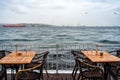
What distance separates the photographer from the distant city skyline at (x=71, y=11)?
16519 millimetres

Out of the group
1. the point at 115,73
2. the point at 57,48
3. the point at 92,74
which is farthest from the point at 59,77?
the point at 115,73

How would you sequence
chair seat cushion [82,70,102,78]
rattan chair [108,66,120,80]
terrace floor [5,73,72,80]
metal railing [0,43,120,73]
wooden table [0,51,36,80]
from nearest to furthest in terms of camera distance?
rattan chair [108,66,120,80]
wooden table [0,51,36,80]
chair seat cushion [82,70,102,78]
terrace floor [5,73,72,80]
metal railing [0,43,120,73]

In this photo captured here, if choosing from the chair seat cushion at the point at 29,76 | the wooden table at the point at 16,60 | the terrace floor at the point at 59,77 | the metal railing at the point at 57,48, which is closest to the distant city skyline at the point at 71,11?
the metal railing at the point at 57,48

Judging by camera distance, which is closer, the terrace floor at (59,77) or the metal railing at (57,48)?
the terrace floor at (59,77)

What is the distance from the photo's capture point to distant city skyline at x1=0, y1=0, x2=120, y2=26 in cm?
1652

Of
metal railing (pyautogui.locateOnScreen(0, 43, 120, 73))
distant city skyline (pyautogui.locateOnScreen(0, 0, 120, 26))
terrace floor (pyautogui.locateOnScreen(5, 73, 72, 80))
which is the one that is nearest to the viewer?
terrace floor (pyautogui.locateOnScreen(5, 73, 72, 80))

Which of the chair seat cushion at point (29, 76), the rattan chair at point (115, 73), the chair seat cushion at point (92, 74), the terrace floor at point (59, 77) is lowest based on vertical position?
the terrace floor at point (59, 77)

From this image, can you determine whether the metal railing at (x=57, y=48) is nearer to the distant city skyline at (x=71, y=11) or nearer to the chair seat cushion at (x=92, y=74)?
the chair seat cushion at (x=92, y=74)

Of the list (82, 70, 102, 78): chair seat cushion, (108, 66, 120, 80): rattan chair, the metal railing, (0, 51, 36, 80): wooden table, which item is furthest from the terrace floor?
(108, 66, 120, 80): rattan chair

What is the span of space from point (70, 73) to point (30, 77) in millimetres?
2110

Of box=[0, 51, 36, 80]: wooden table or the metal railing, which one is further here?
the metal railing

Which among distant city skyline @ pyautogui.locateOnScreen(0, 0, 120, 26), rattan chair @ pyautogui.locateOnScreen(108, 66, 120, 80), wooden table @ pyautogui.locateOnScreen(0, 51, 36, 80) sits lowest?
rattan chair @ pyautogui.locateOnScreen(108, 66, 120, 80)

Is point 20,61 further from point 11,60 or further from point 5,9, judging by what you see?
point 5,9

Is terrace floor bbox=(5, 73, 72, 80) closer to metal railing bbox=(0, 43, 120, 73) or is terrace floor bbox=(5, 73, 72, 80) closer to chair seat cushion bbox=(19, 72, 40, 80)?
metal railing bbox=(0, 43, 120, 73)
